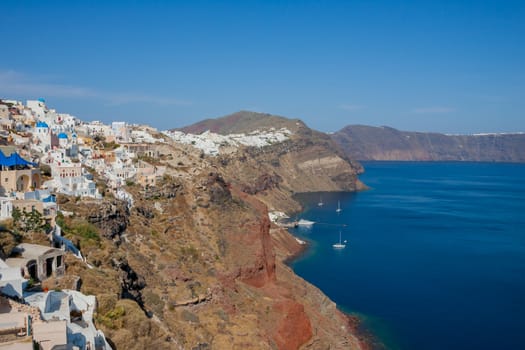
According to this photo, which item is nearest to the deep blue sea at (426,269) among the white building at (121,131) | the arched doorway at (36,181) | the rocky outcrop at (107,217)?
the rocky outcrop at (107,217)

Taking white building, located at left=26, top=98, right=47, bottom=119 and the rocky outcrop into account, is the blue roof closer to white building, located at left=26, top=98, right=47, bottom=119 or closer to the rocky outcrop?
the rocky outcrop

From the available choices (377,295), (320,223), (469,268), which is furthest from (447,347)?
(320,223)

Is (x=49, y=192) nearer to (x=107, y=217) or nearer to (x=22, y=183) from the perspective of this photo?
(x=22, y=183)

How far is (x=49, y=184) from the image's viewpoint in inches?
1583

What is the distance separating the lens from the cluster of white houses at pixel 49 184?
16.1 metres

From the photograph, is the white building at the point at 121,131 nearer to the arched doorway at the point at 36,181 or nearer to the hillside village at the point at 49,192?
the hillside village at the point at 49,192

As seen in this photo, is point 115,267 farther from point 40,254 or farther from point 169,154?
point 169,154

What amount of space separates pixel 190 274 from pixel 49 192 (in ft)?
48.7

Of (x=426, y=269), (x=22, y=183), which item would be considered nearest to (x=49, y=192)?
(x=22, y=183)

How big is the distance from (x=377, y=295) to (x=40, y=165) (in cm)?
4419

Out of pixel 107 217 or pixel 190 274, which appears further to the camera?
pixel 190 274

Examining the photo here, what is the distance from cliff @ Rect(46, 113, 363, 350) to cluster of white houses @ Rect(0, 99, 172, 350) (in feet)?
5.82

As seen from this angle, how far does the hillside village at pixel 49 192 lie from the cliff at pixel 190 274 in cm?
167

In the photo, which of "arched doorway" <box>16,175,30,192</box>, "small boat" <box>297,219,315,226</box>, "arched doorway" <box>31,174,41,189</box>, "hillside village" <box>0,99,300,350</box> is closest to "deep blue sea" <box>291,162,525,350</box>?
"small boat" <box>297,219,315,226</box>
